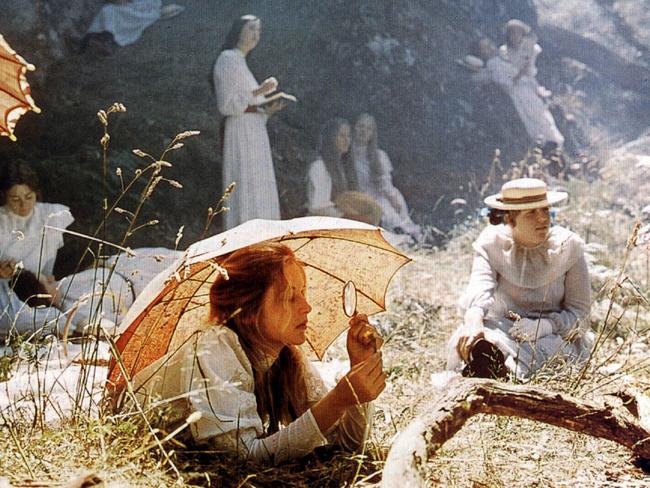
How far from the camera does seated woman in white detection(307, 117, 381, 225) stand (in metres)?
9.02

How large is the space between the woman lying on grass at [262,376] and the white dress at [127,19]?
20.8ft

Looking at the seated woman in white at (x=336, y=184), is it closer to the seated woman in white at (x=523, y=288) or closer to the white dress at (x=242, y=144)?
the white dress at (x=242, y=144)

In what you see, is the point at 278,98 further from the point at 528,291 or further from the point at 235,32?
the point at 528,291

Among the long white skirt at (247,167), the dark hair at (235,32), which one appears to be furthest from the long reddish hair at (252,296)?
the dark hair at (235,32)

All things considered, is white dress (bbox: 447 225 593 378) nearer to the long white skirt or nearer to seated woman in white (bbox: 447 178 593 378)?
seated woman in white (bbox: 447 178 593 378)

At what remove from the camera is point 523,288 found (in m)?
4.70

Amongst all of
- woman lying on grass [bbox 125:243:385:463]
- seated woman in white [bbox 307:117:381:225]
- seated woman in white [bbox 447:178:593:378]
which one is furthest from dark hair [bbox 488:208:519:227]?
seated woman in white [bbox 307:117:381:225]

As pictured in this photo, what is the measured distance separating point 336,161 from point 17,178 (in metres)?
3.81

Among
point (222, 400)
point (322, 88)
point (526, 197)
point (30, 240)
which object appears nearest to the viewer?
point (222, 400)

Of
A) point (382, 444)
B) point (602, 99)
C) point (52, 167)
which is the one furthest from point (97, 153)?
point (602, 99)

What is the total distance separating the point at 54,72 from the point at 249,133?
204 centimetres

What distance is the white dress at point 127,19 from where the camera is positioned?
820cm

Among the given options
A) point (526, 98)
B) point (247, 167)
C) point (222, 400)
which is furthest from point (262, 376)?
point (526, 98)

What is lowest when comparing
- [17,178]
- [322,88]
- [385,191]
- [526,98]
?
[385,191]
